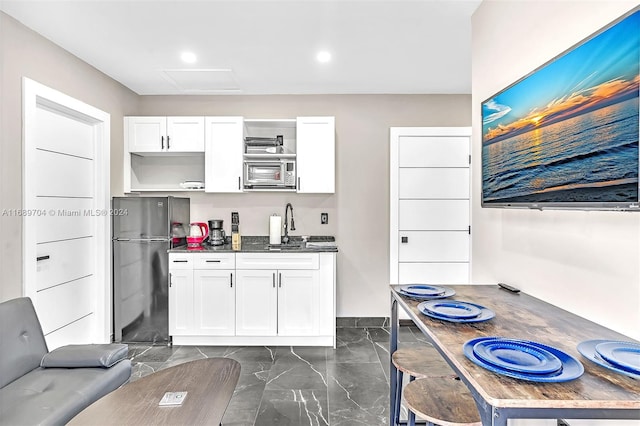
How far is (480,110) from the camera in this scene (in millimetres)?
2176

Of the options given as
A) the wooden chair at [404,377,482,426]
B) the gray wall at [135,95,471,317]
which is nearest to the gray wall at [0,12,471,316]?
the gray wall at [135,95,471,317]

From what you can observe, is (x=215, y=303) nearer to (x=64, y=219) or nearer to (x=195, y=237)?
(x=195, y=237)

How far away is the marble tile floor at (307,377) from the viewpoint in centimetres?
→ 227

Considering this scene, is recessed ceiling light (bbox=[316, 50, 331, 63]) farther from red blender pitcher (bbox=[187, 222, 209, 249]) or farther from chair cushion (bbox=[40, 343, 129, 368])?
chair cushion (bbox=[40, 343, 129, 368])

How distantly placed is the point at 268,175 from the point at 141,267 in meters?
1.64

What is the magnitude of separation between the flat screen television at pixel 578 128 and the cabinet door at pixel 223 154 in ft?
8.83

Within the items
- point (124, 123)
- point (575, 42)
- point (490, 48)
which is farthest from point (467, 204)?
point (124, 123)

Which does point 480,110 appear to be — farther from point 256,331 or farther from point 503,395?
point 256,331

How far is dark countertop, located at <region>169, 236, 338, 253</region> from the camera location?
11.1 feet

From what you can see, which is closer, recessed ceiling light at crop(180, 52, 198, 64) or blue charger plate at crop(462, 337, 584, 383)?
blue charger plate at crop(462, 337, 584, 383)

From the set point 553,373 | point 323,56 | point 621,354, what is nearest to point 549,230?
point 621,354

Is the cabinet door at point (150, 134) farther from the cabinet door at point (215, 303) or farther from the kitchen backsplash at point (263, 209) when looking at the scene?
the cabinet door at point (215, 303)

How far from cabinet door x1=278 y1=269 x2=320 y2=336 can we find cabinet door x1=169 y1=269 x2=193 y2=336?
36.2 inches

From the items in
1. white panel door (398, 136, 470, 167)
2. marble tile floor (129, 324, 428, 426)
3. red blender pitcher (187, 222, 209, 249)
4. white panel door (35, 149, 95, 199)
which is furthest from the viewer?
white panel door (398, 136, 470, 167)
